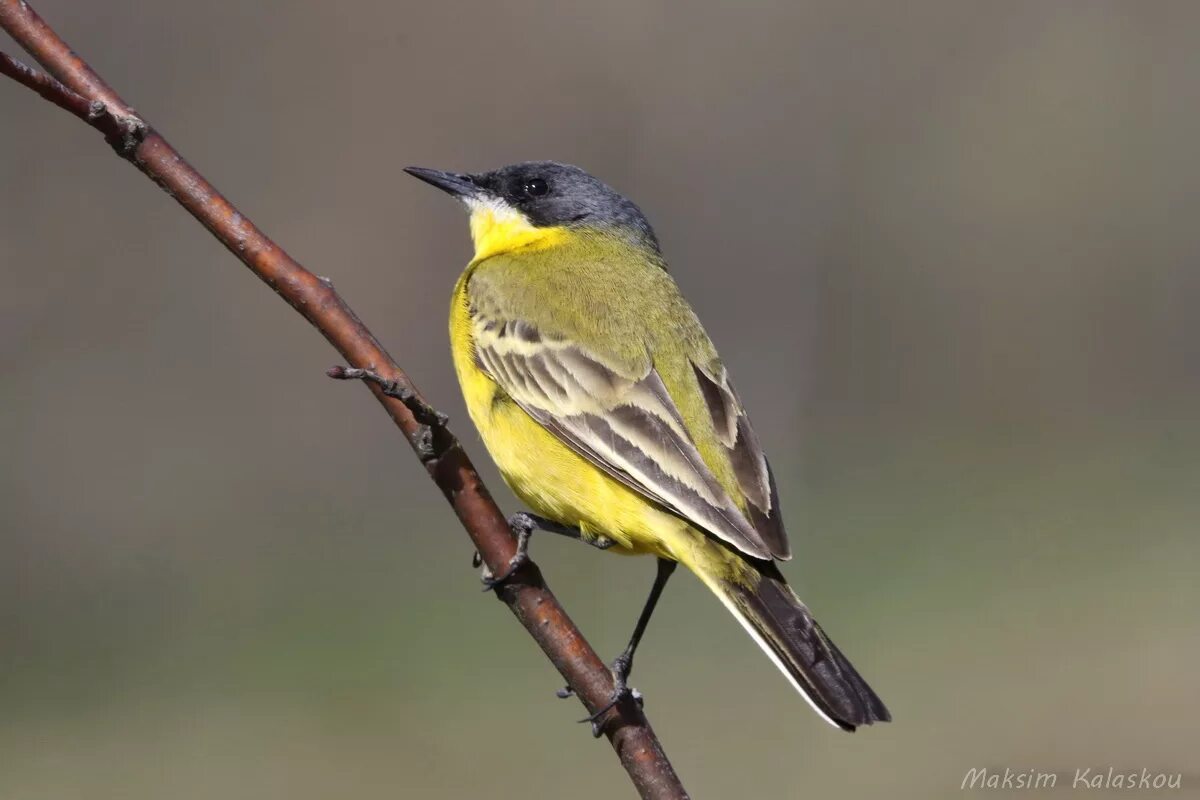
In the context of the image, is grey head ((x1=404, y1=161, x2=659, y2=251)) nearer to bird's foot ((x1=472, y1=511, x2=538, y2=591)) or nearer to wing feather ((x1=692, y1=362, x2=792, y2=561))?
wing feather ((x1=692, y1=362, x2=792, y2=561))

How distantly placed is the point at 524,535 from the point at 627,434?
0.67 meters

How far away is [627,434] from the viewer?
16.6 feet

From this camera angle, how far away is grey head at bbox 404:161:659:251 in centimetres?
666

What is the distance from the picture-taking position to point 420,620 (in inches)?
461

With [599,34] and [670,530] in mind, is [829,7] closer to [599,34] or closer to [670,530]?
[599,34]

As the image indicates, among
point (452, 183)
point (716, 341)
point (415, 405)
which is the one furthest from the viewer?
point (716, 341)

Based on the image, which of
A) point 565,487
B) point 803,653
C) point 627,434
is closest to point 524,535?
point 565,487

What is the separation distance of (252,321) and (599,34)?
4378 millimetres

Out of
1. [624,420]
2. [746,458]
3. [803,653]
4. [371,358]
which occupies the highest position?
[371,358]

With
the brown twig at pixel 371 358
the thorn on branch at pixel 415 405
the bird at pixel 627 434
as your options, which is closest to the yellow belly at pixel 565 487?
the bird at pixel 627 434

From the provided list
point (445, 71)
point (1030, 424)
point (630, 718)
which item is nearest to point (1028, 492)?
point (1030, 424)

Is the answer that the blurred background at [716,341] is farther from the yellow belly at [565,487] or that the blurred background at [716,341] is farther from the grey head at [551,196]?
the yellow belly at [565,487]

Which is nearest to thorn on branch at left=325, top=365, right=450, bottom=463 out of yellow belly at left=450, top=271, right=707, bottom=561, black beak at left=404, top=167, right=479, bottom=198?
yellow belly at left=450, top=271, right=707, bottom=561

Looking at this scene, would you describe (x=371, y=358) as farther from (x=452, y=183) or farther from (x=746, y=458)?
(x=452, y=183)
